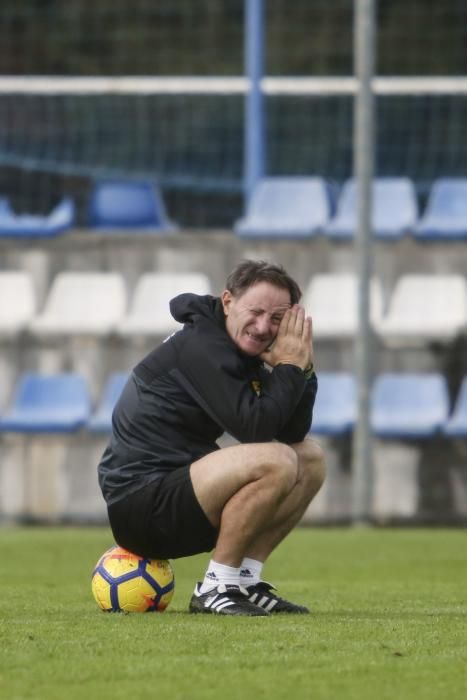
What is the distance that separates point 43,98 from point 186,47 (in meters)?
7.20

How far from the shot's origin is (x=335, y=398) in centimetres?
1545

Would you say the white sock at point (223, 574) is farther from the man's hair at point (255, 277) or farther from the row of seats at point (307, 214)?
the row of seats at point (307, 214)

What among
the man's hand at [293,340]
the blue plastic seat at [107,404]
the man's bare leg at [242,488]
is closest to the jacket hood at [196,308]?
the man's hand at [293,340]

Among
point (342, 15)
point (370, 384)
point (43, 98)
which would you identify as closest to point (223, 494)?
point (370, 384)

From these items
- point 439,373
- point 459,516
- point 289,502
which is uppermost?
point 289,502

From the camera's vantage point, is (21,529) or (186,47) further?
(186,47)

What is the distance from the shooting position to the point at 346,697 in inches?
182

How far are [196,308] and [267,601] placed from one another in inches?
44.9

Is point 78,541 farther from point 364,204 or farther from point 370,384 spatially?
point 364,204

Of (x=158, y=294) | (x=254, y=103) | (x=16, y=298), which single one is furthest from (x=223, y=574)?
(x=254, y=103)

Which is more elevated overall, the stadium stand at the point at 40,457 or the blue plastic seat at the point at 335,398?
the blue plastic seat at the point at 335,398

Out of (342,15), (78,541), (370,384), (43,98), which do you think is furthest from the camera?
(342,15)

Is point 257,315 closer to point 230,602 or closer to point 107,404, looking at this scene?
point 230,602

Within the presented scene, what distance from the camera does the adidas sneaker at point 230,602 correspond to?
6.62 metres
